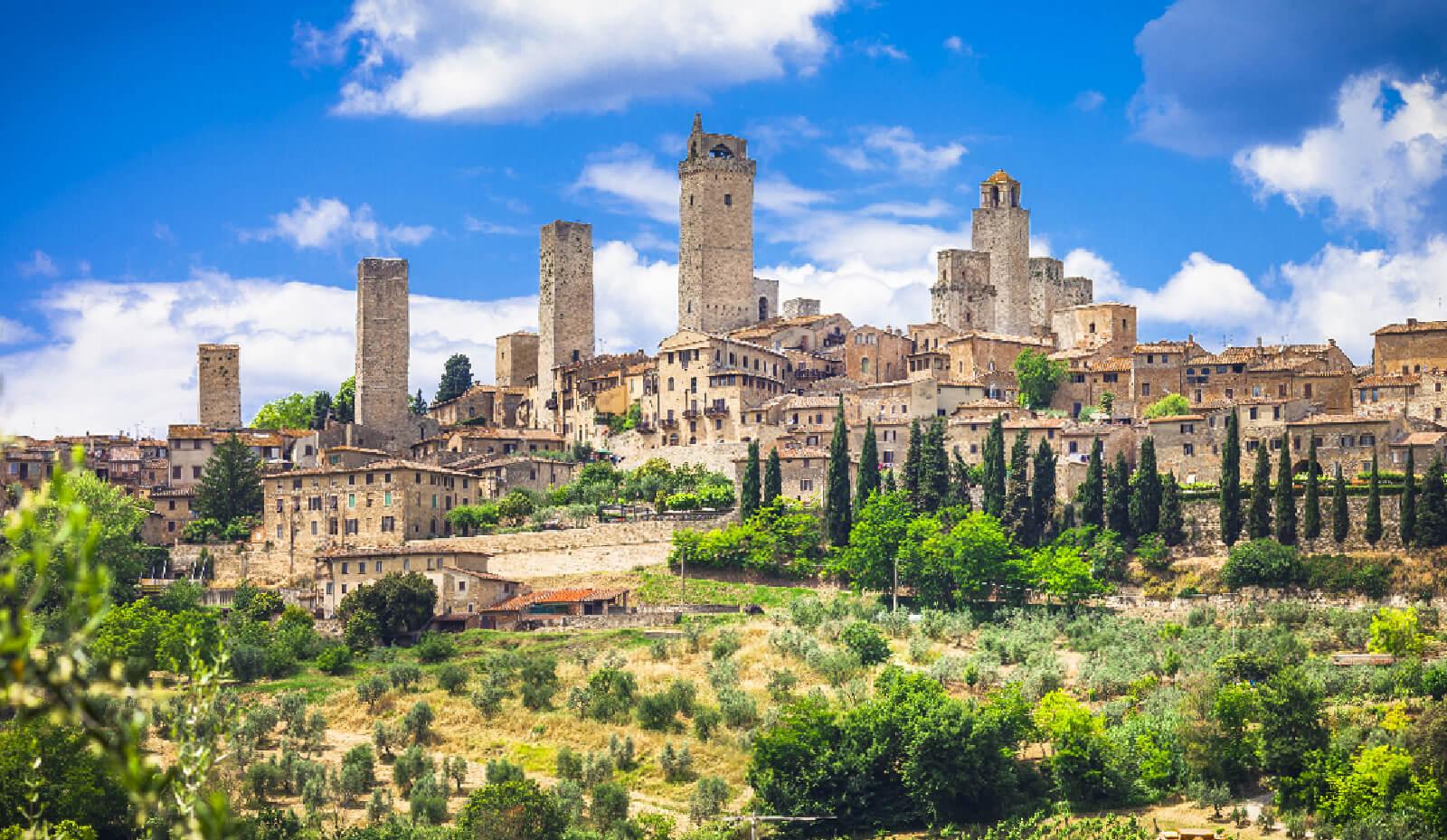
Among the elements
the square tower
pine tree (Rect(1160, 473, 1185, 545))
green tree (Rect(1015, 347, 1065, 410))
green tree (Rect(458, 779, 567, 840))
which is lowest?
green tree (Rect(458, 779, 567, 840))

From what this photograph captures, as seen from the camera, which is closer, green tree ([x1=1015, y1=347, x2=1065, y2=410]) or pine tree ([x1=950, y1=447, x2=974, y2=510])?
pine tree ([x1=950, y1=447, x2=974, y2=510])

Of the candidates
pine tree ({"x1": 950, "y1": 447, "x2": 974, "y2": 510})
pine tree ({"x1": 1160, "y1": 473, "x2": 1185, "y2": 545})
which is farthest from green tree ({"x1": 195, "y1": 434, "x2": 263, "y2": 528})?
pine tree ({"x1": 1160, "y1": 473, "x2": 1185, "y2": 545})

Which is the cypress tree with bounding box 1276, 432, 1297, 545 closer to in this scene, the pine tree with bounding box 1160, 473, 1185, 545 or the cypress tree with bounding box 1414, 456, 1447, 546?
the pine tree with bounding box 1160, 473, 1185, 545

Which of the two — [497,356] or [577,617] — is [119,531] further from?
[497,356]

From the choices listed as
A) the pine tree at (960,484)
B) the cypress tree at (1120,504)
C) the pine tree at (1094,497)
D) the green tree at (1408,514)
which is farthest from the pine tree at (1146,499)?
the green tree at (1408,514)

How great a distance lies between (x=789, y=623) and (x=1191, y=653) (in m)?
13.8

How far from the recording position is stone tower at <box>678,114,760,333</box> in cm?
10156

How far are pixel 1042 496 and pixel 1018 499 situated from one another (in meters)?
0.97

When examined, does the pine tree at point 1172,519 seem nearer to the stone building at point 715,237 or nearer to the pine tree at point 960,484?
the pine tree at point 960,484

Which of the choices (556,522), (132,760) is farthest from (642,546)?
(132,760)

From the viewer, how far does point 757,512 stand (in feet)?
235

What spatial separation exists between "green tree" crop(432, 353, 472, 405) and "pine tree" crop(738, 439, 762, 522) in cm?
4032

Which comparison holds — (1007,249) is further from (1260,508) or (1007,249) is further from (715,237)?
(1260,508)

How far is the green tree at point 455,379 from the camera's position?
11103 cm
